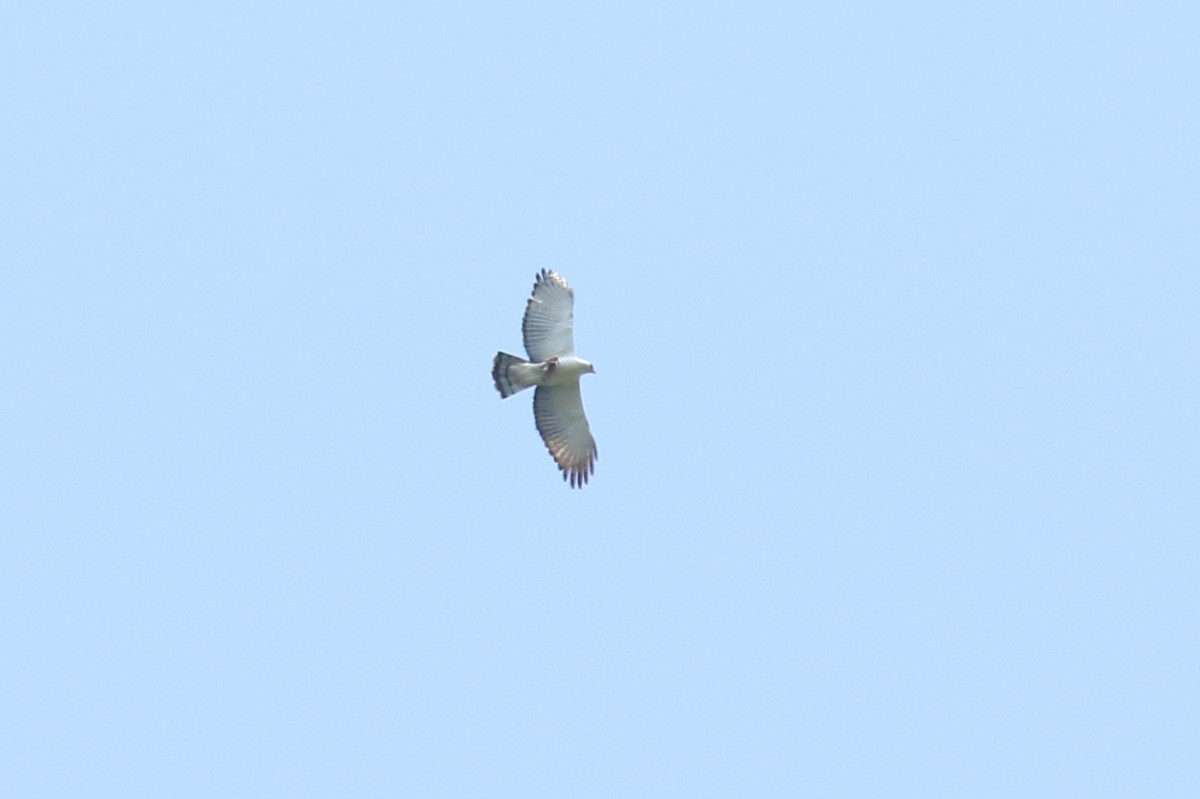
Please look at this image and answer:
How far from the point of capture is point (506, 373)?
33625mm

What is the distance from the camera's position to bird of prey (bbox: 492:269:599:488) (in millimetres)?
33219

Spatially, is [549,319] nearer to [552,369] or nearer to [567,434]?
[552,369]

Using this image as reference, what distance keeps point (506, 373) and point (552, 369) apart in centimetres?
77

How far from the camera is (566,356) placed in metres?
33.5

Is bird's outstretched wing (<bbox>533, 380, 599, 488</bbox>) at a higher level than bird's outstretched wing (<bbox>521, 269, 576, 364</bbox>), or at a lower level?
lower

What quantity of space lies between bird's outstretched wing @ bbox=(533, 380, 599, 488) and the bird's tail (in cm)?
54

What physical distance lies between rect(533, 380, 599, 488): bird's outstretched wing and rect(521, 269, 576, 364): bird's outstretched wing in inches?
34.3

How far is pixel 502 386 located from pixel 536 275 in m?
1.81

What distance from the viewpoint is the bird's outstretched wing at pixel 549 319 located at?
33.2 meters

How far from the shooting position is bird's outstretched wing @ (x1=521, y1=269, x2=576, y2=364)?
3316cm

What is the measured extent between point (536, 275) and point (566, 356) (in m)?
1.32

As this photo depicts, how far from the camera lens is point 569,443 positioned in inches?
1364

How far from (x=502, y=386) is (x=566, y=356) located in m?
1.09

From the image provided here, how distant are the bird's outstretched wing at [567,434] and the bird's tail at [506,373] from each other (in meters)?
0.54
